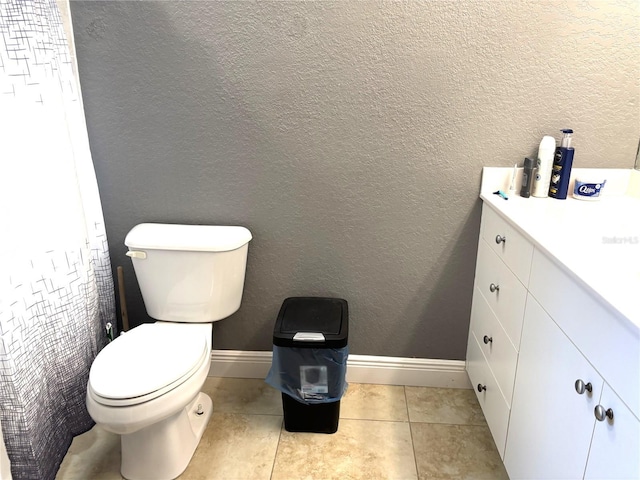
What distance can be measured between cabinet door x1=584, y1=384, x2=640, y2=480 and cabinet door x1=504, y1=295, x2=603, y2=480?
3 centimetres

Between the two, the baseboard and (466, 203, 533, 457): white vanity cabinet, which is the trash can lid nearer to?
the baseboard

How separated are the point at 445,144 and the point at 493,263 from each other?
1.58 feet

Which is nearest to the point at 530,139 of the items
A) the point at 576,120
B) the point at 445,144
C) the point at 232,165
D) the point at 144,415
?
the point at 576,120

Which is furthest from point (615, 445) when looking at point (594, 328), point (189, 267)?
point (189, 267)

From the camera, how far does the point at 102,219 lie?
1.88 metres

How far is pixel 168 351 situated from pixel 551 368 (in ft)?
3.86

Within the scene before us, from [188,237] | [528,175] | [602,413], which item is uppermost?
[528,175]

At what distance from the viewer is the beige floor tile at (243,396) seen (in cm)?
197

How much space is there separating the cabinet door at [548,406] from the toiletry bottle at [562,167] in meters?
0.59

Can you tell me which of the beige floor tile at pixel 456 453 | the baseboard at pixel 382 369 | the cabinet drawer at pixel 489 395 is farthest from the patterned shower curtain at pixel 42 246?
the cabinet drawer at pixel 489 395

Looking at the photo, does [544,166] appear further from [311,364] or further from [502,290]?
[311,364]

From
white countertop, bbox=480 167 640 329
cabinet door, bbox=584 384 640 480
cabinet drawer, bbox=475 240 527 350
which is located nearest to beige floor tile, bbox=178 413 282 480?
cabinet drawer, bbox=475 240 527 350

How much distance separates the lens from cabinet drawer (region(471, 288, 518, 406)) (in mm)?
1485

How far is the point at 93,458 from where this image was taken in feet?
5.64
